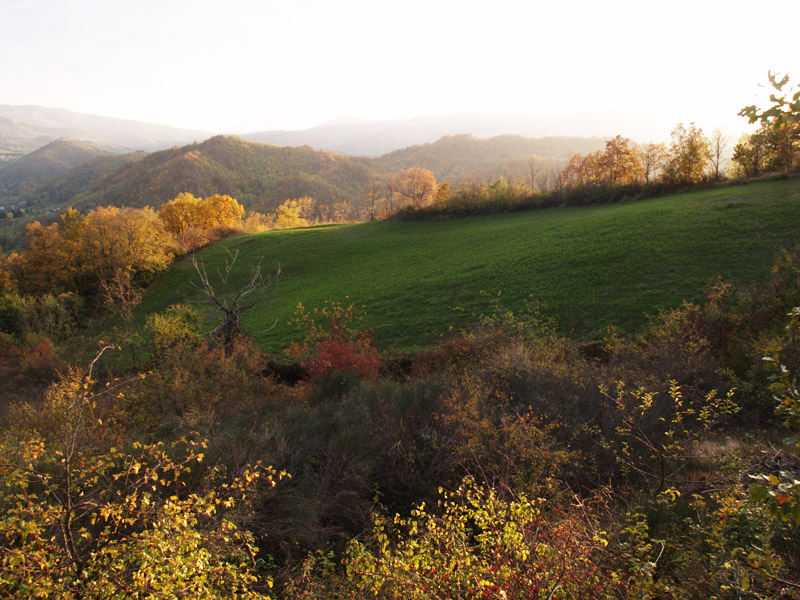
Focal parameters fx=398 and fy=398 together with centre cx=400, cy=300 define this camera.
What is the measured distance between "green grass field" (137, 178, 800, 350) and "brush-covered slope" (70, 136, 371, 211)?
4257 inches

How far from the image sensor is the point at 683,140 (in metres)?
33.9

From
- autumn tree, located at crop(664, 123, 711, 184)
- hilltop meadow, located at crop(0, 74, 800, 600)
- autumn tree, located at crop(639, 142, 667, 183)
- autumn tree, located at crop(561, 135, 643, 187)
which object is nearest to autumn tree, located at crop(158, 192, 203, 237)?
hilltop meadow, located at crop(0, 74, 800, 600)

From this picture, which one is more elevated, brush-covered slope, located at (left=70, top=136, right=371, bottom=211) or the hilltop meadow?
brush-covered slope, located at (left=70, top=136, right=371, bottom=211)

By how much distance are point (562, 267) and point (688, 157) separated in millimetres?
19895

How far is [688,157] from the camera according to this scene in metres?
33.1

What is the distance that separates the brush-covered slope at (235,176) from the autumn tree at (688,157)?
117048 mm

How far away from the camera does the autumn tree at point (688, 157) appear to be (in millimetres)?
33000

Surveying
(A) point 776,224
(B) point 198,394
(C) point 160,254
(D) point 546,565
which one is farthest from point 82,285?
(A) point 776,224

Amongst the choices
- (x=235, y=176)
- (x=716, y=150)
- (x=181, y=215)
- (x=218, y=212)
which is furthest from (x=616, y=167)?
(x=235, y=176)

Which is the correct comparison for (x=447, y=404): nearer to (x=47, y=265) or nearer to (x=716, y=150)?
(x=716, y=150)

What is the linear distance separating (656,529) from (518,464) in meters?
2.53

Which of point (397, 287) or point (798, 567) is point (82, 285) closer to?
point (397, 287)

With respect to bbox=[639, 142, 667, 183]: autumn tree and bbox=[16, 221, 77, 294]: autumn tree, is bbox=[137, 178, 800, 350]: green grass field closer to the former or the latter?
bbox=[639, 142, 667, 183]: autumn tree

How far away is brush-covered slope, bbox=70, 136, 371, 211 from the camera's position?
13550 centimetres
